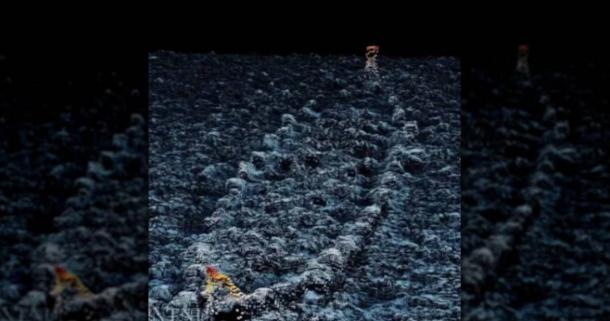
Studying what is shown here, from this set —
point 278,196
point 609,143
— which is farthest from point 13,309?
point 609,143

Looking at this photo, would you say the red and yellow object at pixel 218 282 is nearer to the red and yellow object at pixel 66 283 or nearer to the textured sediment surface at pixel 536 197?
the red and yellow object at pixel 66 283

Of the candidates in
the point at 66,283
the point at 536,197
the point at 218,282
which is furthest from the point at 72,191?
the point at 536,197

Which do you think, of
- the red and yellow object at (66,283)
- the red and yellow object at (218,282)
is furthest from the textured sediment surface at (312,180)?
the red and yellow object at (66,283)

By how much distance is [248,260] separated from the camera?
6.25ft

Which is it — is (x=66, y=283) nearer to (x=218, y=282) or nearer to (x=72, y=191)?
(x=72, y=191)

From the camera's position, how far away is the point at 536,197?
198 centimetres

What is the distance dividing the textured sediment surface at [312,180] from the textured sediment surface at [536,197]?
0.18ft

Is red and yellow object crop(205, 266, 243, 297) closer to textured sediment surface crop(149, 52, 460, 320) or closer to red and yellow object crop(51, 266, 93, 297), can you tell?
textured sediment surface crop(149, 52, 460, 320)

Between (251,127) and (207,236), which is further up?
(251,127)

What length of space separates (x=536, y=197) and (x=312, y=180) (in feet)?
1.34

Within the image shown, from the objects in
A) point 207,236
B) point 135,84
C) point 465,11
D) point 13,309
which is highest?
point 465,11

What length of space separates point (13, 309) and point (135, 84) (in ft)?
1.47

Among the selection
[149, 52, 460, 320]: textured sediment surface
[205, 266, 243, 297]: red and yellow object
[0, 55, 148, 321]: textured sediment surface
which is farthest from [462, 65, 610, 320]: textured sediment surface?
[0, 55, 148, 321]: textured sediment surface

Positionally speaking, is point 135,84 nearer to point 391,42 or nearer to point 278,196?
point 278,196
